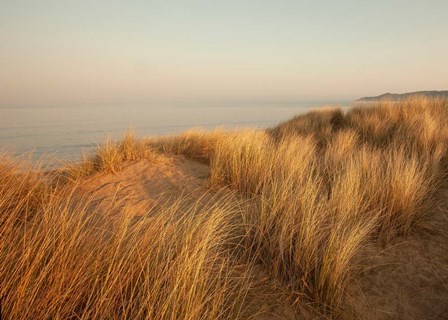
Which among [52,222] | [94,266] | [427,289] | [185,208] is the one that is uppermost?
[52,222]

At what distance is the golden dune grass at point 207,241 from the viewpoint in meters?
1.42

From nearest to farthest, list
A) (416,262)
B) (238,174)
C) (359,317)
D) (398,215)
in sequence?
(359,317), (416,262), (398,215), (238,174)

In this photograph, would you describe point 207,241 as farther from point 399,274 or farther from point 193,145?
point 193,145

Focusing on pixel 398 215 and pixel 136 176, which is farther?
pixel 136 176

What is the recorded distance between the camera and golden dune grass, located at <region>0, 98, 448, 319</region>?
4.65 ft

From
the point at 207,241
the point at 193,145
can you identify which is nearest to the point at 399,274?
the point at 207,241

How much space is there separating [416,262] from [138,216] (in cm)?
254

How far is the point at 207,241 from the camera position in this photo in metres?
1.71

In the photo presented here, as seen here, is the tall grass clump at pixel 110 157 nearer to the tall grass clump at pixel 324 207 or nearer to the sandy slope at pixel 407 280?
the tall grass clump at pixel 324 207

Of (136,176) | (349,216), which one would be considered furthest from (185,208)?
(349,216)

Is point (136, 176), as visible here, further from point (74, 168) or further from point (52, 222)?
point (52, 222)

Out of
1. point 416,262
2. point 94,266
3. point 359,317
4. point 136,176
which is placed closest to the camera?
point 94,266

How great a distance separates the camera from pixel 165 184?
4031mm

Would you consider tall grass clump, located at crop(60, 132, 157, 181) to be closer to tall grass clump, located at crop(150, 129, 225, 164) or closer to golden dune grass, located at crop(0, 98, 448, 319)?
golden dune grass, located at crop(0, 98, 448, 319)
